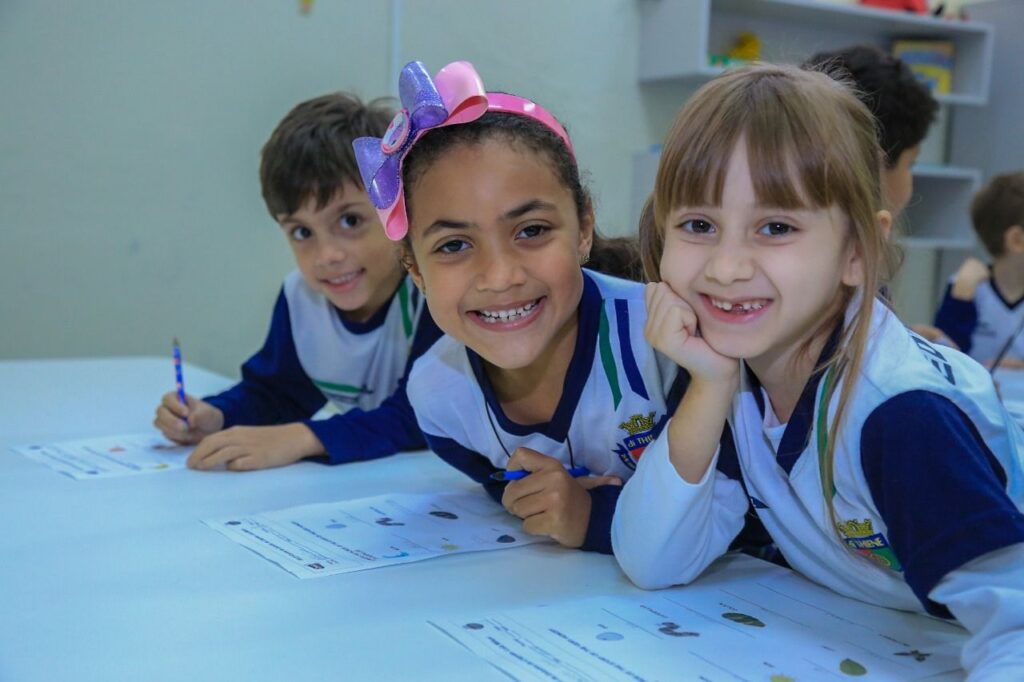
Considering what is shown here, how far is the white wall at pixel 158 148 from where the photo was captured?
2748 millimetres

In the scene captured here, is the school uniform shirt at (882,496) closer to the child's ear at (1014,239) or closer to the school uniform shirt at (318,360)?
the school uniform shirt at (318,360)

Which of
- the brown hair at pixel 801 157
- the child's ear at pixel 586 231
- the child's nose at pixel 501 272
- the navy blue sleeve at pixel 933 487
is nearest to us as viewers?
the navy blue sleeve at pixel 933 487

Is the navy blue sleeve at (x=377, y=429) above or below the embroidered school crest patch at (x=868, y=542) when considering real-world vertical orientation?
below

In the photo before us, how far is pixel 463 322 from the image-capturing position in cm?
113

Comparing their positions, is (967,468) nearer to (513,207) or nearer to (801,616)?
(801,616)

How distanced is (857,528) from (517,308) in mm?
442

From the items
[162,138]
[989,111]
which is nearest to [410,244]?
[162,138]

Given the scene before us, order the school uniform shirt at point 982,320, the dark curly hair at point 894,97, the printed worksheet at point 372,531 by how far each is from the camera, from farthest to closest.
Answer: the school uniform shirt at point 982,320 → the dark curly hair at point 894,97 → the printed worksheet at point 372,531

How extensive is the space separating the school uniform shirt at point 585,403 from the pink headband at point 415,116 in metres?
0.22

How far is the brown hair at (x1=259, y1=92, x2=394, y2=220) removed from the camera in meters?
1.58

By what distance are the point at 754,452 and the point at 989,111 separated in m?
3.99

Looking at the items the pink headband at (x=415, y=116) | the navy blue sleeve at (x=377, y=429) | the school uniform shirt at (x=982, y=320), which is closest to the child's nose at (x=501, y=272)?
the pink headband at (x=415, y=116)

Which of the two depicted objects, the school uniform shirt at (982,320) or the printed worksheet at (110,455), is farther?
the school uniform shirt at (982,320)

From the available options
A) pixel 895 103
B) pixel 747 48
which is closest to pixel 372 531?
pixel 895 103
